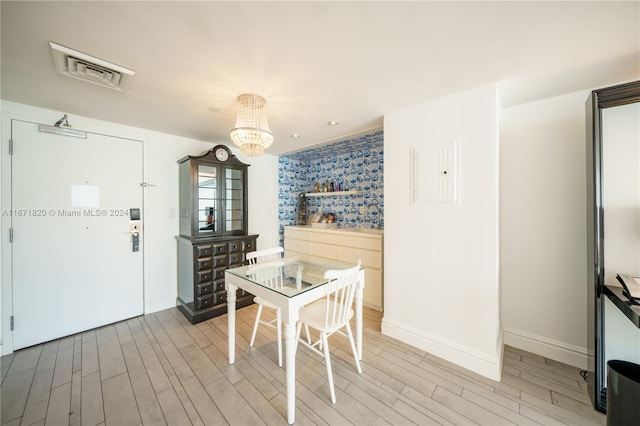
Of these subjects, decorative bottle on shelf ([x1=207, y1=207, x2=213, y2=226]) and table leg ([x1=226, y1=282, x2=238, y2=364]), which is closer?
table leg ([x1=226, y1=282, x2=238, y2=364])

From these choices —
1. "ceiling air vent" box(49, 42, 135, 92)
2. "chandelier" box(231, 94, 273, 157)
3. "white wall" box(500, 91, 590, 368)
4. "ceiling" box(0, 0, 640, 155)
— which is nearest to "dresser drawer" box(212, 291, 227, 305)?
"chandelier" box(231, 94, 273, 157)

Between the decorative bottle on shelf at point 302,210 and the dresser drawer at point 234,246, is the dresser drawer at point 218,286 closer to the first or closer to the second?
the dresser drawer at point 234,246

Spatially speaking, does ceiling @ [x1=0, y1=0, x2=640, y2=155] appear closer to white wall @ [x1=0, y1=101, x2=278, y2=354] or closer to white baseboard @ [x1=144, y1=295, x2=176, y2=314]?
white wall @ [x1=0, y1=101, x2=278, y2=354]

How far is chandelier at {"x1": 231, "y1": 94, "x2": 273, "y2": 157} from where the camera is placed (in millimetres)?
1796

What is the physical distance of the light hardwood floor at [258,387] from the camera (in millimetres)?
1474

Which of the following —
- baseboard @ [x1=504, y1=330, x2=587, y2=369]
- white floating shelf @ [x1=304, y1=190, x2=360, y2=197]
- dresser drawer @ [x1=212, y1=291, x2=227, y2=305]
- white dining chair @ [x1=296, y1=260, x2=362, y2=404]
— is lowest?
baseboard @ [x1=504, y1=330, x2=587, y2=369]

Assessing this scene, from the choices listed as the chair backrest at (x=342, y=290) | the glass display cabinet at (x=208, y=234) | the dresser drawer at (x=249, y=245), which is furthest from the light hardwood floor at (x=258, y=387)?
the dresser drawer at (x=249, y=245)

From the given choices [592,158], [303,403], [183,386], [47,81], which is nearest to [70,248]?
[47,81]

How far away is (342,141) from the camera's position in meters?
3.32

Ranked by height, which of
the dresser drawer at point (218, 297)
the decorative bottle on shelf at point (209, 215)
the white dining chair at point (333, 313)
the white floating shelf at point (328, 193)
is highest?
the white floating shelf at point (328, 193)

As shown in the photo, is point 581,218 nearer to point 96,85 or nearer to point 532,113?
point 532,113

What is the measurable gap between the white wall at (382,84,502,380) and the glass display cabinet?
202 centimetres

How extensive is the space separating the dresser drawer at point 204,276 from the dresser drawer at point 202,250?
0.20m

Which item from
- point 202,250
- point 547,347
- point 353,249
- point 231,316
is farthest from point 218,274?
point 547,347
